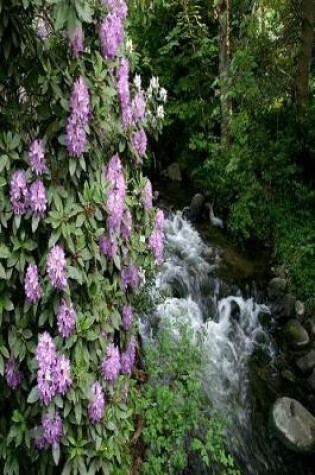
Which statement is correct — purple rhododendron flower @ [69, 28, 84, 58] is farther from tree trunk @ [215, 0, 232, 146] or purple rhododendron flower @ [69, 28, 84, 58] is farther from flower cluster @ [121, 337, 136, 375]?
tree trunk @ [215, 0, 232, 146]

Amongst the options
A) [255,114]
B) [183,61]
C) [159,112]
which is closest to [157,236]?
[159,112]

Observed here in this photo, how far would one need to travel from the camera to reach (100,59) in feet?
7.31

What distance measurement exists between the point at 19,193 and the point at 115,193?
1.48 ft

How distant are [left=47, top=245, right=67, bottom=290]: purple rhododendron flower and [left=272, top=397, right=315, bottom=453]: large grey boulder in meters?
2.93

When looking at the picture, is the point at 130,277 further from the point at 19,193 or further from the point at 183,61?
the point at 183,61

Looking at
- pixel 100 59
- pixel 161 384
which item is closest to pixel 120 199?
pixel 100 59

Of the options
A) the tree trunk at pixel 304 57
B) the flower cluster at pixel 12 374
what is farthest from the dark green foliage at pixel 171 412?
the tree trunk at pixel 304 57

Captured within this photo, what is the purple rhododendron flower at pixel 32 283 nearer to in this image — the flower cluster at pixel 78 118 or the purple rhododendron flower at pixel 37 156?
the purple rhododendron flower at pixel 37 156

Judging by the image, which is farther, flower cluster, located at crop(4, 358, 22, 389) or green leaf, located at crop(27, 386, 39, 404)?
flower cluster, located at crop(4, 358, 22, 389)

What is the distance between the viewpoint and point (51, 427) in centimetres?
225

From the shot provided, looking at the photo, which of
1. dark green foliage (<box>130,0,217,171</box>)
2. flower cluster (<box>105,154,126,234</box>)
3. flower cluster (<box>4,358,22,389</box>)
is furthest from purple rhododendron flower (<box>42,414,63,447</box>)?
dark green foliage (<box>130,0,217,171</box>)

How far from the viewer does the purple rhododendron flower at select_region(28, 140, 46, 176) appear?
209 centimetres

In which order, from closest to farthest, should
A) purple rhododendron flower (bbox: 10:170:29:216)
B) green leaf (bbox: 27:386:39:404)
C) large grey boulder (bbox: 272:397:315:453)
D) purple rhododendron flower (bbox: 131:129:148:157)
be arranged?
1. purple rhododendron flower (bbox: 10:170:29:216)
2. green leaf (bbox: 27:386:39:404)
3. purple rhododendron flower (bbox: 131:129:148:157)
4. large grey boulder (bbox: 272:397:315:453)

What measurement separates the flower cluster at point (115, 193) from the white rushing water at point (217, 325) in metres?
1.67
